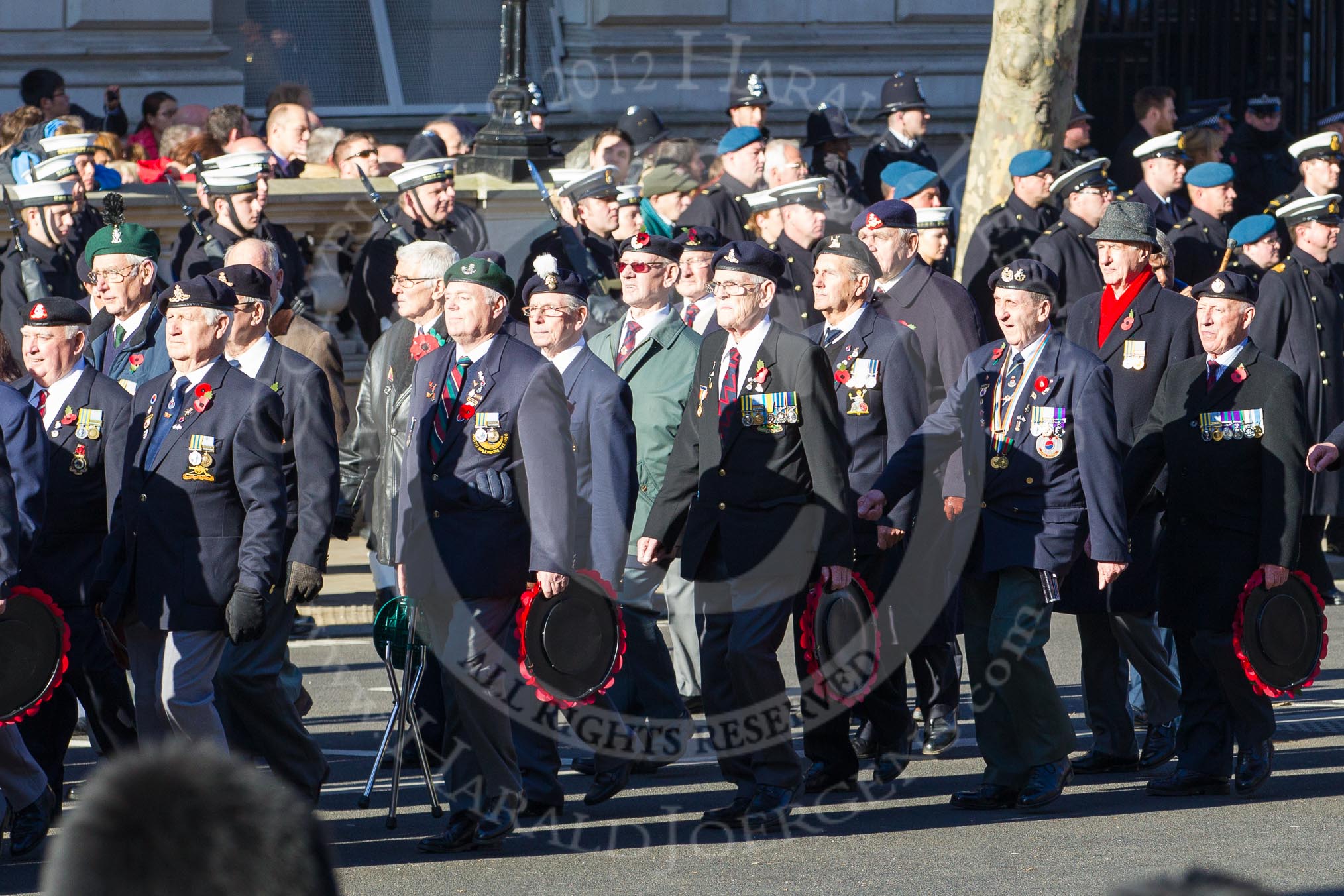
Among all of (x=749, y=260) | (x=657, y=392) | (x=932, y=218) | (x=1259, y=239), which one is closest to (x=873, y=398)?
(x=657, y=392)

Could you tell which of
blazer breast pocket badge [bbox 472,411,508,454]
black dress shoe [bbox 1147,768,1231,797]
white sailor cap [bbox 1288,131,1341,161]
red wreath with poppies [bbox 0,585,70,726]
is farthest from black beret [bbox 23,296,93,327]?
white sailor cap [bbox 1288,131,1341,161]

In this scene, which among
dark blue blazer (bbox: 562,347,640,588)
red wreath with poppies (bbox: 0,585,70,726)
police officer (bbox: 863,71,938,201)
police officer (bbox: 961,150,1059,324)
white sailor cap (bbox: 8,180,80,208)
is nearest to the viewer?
red wreath with poppies (bbox: 0,585,70,726)

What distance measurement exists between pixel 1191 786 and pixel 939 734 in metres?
1.21

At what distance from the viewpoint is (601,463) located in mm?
7863

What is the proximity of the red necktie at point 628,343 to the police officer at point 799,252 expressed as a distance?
2.00 meters

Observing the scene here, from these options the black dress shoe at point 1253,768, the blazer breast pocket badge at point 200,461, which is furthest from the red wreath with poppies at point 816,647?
the blazer breast pocket badge at point 200,461

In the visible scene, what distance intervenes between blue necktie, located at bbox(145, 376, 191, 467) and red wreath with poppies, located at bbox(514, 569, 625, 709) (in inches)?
49.6

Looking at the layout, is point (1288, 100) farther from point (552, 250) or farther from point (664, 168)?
point (552, 250)

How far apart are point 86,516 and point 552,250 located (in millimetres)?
4387

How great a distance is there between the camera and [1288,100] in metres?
20.7

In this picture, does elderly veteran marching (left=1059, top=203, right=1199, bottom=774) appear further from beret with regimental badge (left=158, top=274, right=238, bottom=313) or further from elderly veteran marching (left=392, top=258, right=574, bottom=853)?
beret with regimental badge (left=158, top=274, right=238, bottom=313)

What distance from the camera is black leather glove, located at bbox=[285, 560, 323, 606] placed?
689 cm

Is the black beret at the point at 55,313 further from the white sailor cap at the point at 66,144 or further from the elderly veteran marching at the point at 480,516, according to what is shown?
the white sailor cap at the point at 66,144

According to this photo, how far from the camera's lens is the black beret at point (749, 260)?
7477mm
